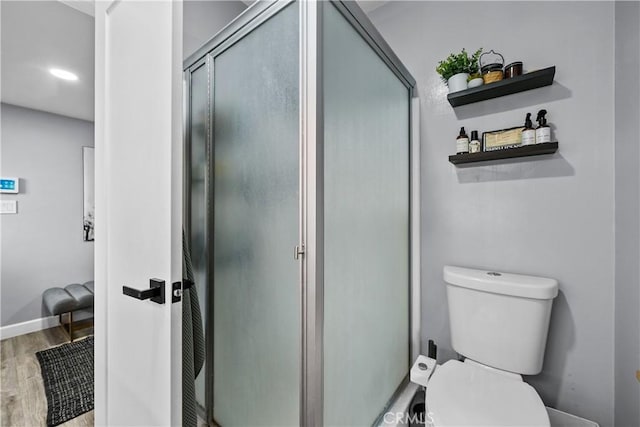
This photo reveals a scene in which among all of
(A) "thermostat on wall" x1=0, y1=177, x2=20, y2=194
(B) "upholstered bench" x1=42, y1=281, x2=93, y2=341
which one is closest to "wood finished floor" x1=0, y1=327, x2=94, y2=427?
(B) "upholstered bench" x1=42, y1=281, x2=93, y2=341

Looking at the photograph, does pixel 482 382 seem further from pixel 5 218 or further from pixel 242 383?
pixel 5 218

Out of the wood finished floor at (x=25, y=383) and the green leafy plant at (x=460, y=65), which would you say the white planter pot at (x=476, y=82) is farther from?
the wood finished floor at (x=25, y=383)

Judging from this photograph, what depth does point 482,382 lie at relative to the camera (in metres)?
1.20

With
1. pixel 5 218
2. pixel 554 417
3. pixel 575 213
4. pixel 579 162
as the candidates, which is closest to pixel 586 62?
pixel 579 162

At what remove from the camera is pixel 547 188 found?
138cm

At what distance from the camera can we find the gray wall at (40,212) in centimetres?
287

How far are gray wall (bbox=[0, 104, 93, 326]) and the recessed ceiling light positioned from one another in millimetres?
1115

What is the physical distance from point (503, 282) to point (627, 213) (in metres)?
0.52

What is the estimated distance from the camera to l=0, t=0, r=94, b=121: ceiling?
1592 mm

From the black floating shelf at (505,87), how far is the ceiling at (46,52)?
2.02 metres

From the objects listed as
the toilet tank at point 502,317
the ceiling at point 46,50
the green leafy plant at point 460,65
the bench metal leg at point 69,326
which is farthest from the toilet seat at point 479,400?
the bench metal leg at point 69,326

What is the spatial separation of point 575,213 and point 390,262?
0.86 m

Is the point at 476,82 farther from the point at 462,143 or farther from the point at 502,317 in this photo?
the point at 502,317

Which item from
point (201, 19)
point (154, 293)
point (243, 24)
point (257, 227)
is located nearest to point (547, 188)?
point (257, 227)
